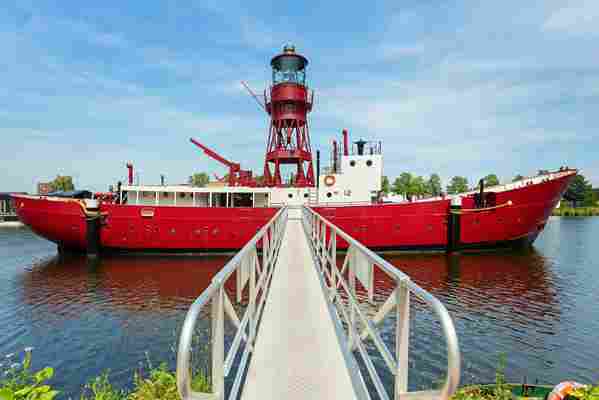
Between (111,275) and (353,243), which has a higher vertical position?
(353,243)

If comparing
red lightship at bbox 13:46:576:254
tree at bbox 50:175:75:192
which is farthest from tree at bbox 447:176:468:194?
tree at bbox 50:175:75:192

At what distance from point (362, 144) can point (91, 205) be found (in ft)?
57.4

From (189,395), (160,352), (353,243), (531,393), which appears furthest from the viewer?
(160,352)

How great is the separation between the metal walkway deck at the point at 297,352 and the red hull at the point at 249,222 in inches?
514

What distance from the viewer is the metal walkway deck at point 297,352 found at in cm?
292

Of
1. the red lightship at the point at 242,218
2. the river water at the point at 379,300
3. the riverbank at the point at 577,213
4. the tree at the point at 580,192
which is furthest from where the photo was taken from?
the tree at the point at 580,192

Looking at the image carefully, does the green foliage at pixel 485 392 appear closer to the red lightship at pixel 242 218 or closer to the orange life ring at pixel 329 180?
the red lightship at pixel 242 218

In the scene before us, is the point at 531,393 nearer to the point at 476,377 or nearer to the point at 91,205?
the point at 476,377

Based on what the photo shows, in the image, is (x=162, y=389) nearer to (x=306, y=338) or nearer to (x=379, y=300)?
(x=306, y=338)

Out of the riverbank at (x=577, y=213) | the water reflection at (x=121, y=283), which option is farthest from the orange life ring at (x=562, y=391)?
the riverbank at (x=577, y=213)

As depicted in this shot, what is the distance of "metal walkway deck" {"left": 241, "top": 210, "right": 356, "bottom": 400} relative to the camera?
2.92m

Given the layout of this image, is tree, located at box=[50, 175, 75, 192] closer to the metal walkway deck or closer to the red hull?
the red hull

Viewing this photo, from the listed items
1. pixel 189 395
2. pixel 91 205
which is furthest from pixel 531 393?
pixel 91 205

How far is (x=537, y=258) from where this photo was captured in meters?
18.8
